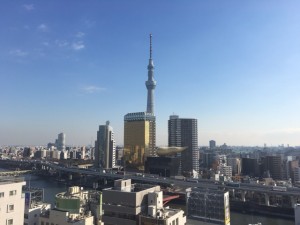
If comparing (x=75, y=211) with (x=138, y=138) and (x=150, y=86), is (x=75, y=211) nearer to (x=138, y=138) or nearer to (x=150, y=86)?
(x=138, y=138)

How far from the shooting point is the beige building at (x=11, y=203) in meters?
11.3

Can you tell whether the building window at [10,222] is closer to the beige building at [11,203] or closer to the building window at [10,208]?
the beige building at [11,203]

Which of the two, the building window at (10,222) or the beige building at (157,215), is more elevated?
the building window at (10,222)

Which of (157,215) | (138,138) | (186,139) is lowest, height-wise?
(157,215)

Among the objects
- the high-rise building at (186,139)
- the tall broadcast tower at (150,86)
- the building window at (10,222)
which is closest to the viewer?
the building window at (10,222)

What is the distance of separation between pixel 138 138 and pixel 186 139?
692 inches

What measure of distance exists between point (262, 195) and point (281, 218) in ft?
37.5

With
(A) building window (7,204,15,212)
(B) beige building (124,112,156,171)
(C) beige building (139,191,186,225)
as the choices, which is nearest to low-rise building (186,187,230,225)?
(C) beige building (139,191,186,225)

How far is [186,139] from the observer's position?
99250 mm

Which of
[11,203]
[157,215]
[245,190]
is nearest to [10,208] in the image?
[11,203]

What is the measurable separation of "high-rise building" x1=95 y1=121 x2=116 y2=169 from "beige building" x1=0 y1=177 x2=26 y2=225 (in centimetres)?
8666

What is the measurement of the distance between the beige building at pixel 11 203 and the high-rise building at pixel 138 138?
77.7 metres

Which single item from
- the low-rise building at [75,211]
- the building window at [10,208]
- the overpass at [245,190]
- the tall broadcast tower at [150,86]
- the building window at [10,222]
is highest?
the tall broadcast tower at [150,86]

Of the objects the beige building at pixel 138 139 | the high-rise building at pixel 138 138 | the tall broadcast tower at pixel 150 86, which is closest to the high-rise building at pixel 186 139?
the high-rise building at pixel 138 138
